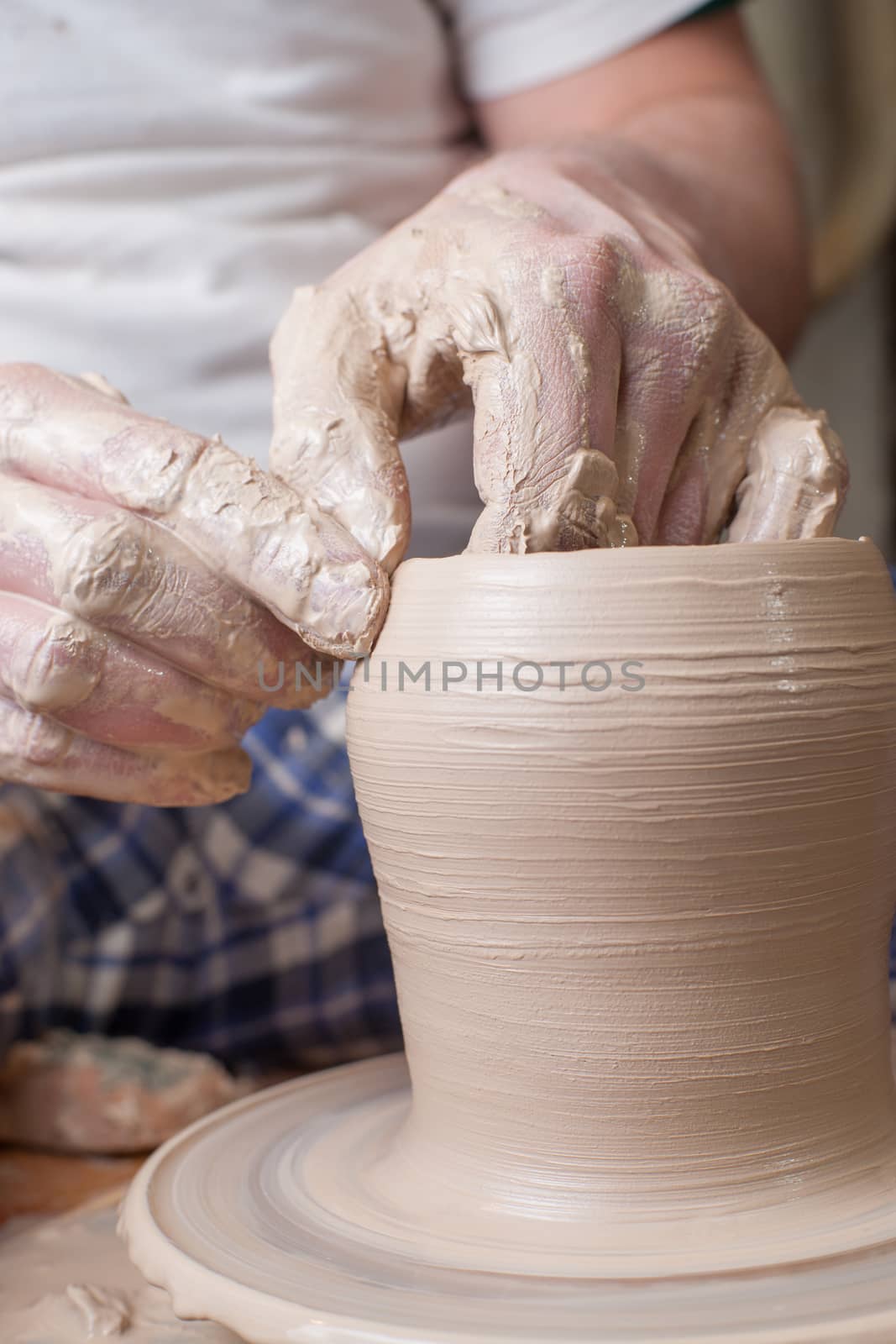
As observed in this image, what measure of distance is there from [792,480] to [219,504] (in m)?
0.38

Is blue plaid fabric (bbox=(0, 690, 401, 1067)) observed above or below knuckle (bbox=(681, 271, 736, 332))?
below

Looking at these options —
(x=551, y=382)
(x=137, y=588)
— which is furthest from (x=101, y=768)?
(x=551, y=382)

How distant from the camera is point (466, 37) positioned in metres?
1.51

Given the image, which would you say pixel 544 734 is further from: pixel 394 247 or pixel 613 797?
pixel 394 247

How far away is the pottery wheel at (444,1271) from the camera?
2.02ft

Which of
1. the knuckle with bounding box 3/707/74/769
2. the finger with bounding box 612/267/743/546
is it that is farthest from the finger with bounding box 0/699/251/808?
the finger with bounding box 612/267/743/546

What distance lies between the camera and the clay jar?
69 centimetres

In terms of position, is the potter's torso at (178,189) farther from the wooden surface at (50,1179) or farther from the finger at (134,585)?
the wooden surface at (50,1179)

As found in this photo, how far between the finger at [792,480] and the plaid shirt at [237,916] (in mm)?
493

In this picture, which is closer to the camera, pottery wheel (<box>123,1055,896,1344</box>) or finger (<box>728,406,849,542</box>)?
pottery wheel (<box>123,1055,896,1344</box>)

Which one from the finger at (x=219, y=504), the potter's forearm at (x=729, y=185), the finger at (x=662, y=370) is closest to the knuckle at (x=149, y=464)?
the finger at (x=219, y=504)

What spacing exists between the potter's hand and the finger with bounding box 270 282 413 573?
0.07 feet

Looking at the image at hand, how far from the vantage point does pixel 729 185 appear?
1.25 meters

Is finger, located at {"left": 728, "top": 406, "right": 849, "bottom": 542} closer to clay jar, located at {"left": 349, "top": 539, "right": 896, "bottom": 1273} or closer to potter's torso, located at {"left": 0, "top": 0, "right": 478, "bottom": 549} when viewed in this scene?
clay jar, located at {"left": 349, "top": 539, "right": 896, "bottom": 1273}
